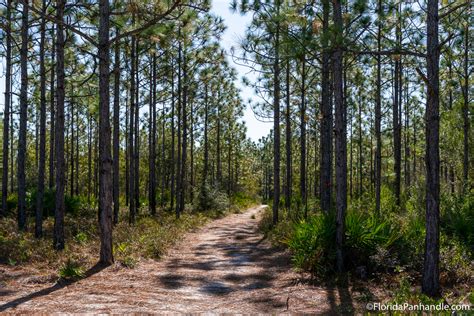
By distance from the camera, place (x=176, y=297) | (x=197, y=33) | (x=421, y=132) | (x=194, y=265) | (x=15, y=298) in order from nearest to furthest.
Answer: (x=15, y=298) < (x=176, y=297) < (x=194, y=265) < (x=197, y=33) < (x=421, y=132)

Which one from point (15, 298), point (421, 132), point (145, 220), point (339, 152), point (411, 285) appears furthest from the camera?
point (421, 132)

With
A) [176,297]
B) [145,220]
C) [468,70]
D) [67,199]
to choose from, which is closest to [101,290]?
[176,297]

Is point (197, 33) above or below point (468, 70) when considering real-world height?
above

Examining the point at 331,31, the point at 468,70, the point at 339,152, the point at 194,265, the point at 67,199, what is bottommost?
the point at 194,265

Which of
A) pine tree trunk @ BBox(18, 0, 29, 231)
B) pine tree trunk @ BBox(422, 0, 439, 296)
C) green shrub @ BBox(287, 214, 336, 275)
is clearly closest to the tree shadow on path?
green shrub @ BBox(287, 214, 336, 275)

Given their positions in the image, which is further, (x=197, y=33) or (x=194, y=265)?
(x=197, y=33)

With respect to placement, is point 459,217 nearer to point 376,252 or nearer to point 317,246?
point 376,252

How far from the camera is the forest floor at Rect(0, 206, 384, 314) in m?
5.88

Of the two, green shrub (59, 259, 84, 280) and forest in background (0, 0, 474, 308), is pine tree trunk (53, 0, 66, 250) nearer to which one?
forest in background (0, 0, 474, 308)

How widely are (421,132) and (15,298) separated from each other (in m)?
33.4

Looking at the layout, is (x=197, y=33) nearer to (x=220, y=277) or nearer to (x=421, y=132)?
(x=220, y=277)

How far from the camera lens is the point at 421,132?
33906mm

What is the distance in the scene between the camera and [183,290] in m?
7.02

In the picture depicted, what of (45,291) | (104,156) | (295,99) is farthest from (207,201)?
(45,291)
